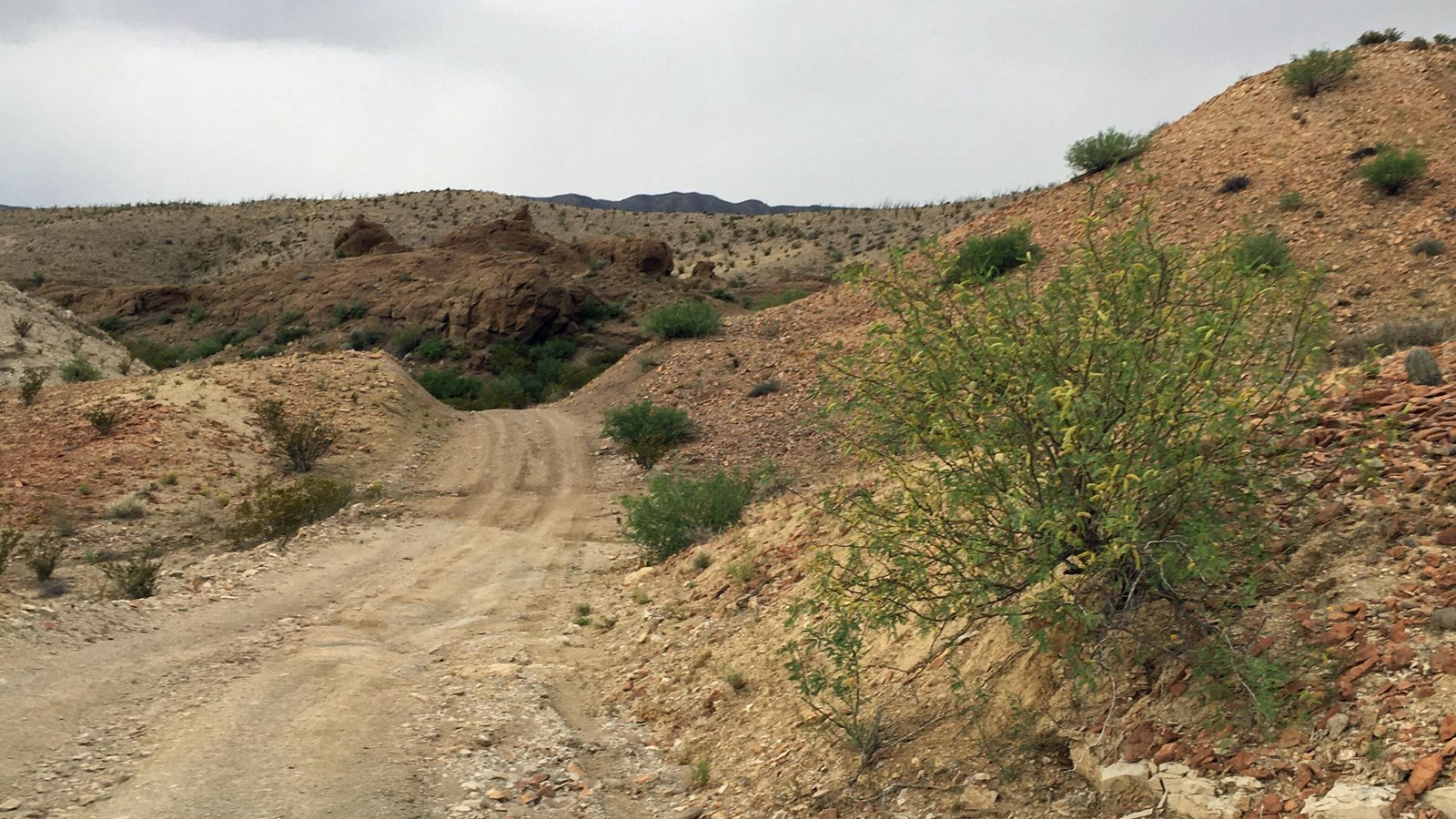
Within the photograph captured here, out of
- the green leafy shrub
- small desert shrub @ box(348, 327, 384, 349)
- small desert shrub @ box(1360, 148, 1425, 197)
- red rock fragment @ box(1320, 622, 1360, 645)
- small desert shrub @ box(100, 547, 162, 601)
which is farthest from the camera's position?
small desert shrub @ box(348, 327, 384, 349)

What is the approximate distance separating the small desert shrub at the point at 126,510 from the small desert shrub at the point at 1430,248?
74.7 ft

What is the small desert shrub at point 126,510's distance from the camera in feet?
47.5

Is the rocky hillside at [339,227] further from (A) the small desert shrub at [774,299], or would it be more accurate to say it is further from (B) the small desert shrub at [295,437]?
(B) the small desert shrub at [295,437]

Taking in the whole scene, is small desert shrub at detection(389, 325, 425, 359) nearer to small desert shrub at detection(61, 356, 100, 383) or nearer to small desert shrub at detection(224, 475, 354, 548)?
small desert shrub at detection(61, 356, 100, 383)

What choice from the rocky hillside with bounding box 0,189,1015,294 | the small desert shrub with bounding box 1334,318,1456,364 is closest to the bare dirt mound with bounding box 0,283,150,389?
the small desert shrub with bounding box 1334,318,1456,364

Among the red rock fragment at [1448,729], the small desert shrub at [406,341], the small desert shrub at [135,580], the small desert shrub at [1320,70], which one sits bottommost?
the small desert shrub at [135,580]

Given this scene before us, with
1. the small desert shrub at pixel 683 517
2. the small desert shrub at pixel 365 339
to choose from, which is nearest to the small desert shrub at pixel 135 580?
the small desert shrub at pixel 683 517

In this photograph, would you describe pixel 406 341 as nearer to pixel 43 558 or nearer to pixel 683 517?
pixel 43 558

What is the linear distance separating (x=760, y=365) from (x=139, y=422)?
14.2 metres

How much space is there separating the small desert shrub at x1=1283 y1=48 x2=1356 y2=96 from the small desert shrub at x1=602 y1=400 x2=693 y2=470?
714 inches

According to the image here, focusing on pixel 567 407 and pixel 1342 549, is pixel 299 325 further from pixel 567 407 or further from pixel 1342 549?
pixel 1342 549

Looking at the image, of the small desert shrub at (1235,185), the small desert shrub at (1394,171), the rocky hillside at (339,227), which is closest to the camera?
the small desert shrub at (1394,171)

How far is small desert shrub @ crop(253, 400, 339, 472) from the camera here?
723 inches

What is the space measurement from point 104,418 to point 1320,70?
2913 centimetres
